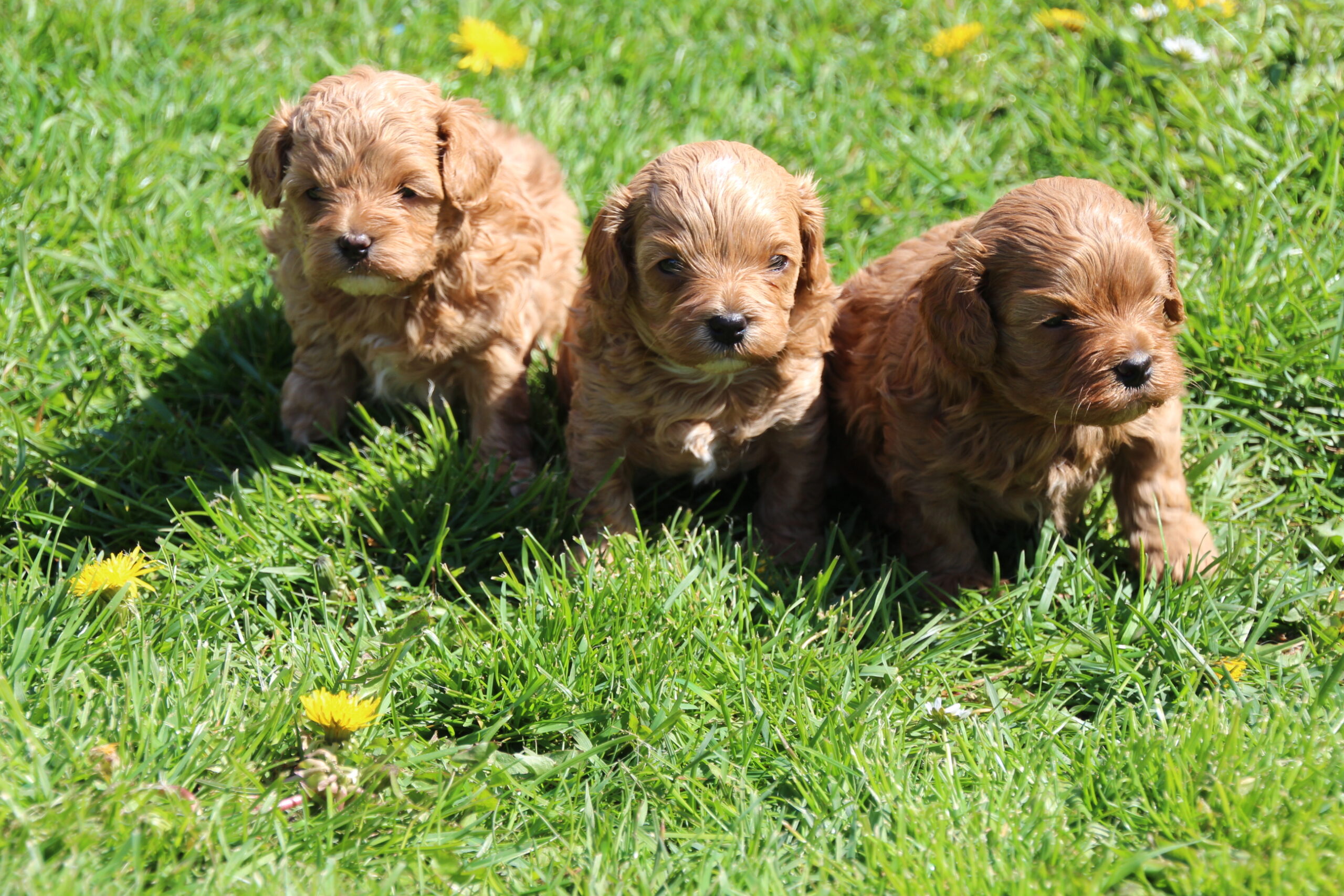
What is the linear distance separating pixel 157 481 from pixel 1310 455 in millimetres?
4658

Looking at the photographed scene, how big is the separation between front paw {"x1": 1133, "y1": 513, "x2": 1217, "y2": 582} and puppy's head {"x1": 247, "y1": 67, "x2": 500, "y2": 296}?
2.78 metres

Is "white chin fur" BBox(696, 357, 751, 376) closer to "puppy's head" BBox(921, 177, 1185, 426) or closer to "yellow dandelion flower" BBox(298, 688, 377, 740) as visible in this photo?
"puppy's head" BBox(921, 177, 1185, 426)

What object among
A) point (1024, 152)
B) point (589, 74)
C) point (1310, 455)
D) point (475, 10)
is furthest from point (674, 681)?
point (475, 10)

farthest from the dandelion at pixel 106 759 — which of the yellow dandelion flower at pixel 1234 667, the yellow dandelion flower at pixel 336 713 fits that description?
the yellow dandelion flower at pixel 1234 667

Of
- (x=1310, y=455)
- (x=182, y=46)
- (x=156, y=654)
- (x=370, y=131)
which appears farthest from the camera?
(x=182, y=46)

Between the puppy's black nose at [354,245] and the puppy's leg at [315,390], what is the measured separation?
757mm

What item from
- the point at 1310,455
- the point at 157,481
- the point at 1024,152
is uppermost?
the point at 1024,152

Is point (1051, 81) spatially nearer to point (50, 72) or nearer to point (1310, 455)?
point (1310, 455)

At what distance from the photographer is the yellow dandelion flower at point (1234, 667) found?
12.0 feet

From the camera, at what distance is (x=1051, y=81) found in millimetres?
6043

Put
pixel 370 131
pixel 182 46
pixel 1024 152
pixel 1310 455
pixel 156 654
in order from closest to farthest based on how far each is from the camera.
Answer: pixel 156 654, pixel 370 131, pixel 1310 455, pixel 1024 152, pixel 182 46

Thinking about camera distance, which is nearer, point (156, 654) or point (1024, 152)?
point (156, 654)

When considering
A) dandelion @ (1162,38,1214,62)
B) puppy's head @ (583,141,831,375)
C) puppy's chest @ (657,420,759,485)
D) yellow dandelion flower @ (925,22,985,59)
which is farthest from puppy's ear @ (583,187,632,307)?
dandelion @ (1162,38,1214,62)

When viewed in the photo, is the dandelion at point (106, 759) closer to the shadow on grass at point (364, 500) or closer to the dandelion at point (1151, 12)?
the shadow on grass at point (364, 500)
